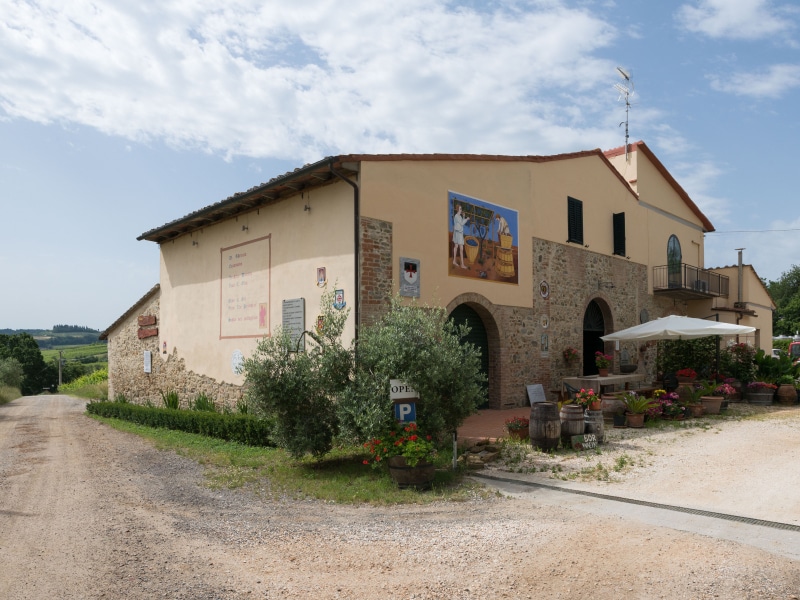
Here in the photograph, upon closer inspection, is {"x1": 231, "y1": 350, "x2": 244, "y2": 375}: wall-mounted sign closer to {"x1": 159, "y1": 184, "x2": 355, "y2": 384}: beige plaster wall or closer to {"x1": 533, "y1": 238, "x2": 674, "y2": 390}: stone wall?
{"x1": 159, "y1": 184, "x2": 355, "y2": 384}: beige plaster wall

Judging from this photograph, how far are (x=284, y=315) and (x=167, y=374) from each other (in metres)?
6.21

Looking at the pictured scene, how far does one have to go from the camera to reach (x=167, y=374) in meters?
16.1

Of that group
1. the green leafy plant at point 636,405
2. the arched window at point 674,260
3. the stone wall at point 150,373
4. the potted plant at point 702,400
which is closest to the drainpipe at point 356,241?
the stone wall at point 150,373

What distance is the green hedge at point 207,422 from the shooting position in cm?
1005

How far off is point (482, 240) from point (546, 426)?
5.12m

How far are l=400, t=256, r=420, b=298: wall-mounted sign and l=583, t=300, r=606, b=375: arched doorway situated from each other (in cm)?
731

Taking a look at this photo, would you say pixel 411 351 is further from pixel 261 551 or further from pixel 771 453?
pixel 771 453

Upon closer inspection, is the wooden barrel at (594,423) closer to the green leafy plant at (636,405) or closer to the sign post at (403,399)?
the green leafy plant at (636,405)

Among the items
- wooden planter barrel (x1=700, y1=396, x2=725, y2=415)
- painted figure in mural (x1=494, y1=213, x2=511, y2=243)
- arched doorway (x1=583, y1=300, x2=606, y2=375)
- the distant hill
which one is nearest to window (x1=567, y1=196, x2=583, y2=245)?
arched doorway (x1=583, y1=300, x2=606, y2=375)

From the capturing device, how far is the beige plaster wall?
10633 mm

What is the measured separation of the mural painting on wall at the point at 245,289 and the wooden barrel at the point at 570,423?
6.27 meters

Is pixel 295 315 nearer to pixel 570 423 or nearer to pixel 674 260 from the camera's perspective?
pixel 570 423

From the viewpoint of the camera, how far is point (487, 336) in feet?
43.5

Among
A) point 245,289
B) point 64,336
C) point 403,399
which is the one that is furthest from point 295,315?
point 64,336
